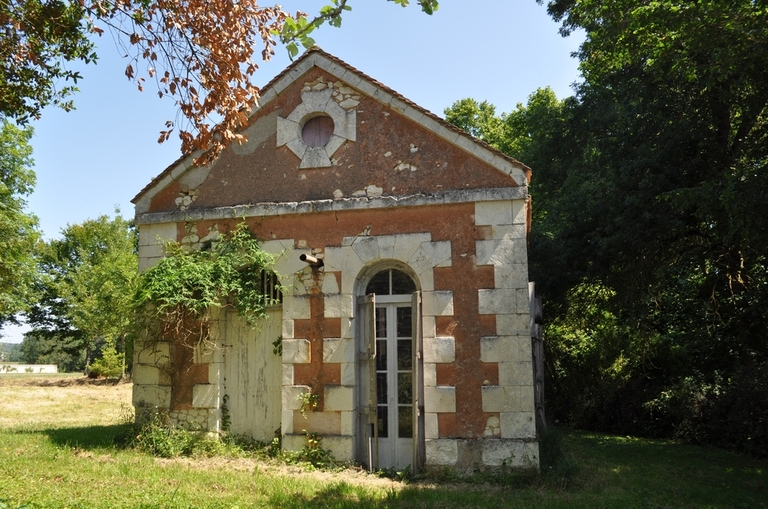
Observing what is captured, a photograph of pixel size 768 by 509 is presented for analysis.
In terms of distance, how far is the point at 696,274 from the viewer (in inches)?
557

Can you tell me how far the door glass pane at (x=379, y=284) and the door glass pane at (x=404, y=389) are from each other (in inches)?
47.8

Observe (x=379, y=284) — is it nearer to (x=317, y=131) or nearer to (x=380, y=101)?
(x=317, y=131)

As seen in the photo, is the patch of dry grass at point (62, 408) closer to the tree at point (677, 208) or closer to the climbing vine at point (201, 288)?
the climbing vine at point (201, 288)

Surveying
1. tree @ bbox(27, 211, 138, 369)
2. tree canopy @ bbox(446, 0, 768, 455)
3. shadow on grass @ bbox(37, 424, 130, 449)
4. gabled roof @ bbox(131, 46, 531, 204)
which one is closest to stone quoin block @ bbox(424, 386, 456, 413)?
gabled roof @ bbox(131, 46, 531, 204)

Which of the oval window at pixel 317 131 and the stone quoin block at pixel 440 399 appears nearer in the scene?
the stone quoin block at pixel 440 399

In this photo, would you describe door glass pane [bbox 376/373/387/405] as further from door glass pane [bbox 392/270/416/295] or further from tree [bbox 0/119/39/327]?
tree [bbox 0/119/39/327]

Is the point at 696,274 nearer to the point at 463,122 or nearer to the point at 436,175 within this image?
the point at 436,175

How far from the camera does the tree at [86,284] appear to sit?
28.2 m

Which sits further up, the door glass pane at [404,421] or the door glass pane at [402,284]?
the door glass pane at [402,284]

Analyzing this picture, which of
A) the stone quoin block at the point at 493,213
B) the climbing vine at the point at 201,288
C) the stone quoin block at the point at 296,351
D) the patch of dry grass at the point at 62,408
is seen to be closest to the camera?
the stone quoin block at the point at 493,213

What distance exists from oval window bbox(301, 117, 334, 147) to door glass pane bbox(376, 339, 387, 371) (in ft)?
10.3

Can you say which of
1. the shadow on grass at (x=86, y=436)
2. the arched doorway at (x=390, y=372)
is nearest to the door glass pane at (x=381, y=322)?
the arched doorway at (x=390, y=372)

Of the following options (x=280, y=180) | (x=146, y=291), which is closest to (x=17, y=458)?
(x=146, y=291)

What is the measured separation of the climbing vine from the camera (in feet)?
29.3
